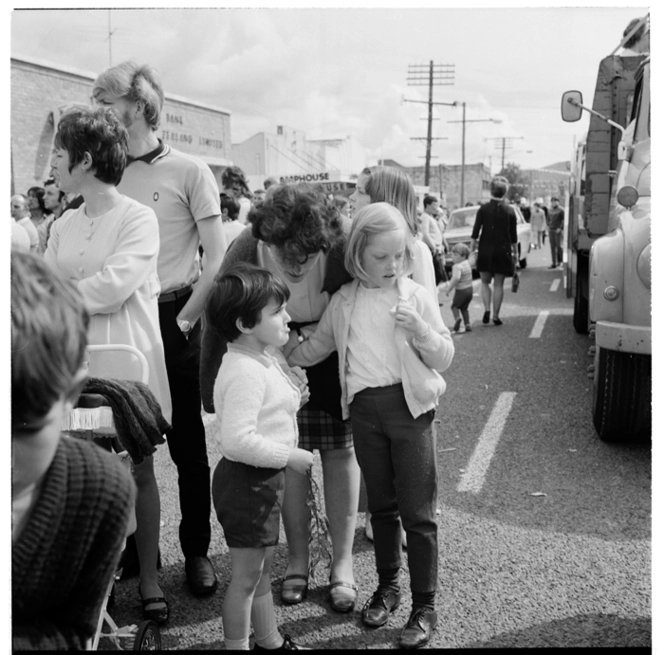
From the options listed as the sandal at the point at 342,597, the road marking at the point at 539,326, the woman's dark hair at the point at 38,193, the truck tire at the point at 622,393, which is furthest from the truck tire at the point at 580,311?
the sandal at the point at 342,597

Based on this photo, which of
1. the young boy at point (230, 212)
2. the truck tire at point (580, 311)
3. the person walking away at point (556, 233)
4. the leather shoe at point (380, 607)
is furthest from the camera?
the person walking away at point (556, 233)

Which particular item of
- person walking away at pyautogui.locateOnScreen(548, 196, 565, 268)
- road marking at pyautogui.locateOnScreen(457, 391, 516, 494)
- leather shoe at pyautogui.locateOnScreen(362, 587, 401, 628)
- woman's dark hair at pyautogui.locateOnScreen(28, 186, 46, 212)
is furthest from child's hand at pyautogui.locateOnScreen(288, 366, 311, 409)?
person walking away at pyautogui.locateOnScreen(548, 196, 565, 268)

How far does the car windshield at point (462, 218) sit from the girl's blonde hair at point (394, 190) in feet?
49.0

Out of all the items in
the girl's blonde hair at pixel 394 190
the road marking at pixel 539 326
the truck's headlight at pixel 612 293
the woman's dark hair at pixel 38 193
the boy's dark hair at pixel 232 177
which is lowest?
the road marking at pixel 539 326

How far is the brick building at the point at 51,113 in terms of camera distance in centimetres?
297

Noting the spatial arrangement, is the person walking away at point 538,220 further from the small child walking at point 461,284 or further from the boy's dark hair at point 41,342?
the boy's dark hair at point 41,342

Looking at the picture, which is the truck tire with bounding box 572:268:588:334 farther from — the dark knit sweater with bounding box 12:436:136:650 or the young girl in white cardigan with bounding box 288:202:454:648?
the dark knit sweater with bounding box 12:436:136:650

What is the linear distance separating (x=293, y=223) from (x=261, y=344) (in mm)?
470

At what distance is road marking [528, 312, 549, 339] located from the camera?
9.58 metres

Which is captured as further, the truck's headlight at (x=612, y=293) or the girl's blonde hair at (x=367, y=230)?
the truck's headlight at (x=612, y=293)

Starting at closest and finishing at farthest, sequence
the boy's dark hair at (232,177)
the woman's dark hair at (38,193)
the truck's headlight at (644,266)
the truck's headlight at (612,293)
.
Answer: the truck's headlight at (644,266) → the truck's headlight at (612,293) → the woman's dark hair at (38,193) → the boy's dark hair at (232,177)

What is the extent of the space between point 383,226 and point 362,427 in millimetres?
729

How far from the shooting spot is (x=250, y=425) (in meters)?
2.53

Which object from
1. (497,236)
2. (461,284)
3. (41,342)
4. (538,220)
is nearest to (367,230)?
(41,342)
